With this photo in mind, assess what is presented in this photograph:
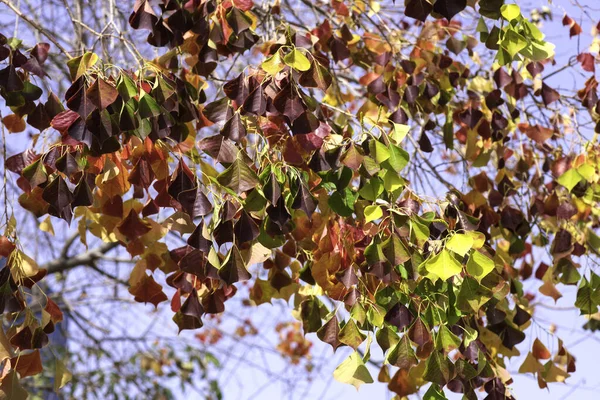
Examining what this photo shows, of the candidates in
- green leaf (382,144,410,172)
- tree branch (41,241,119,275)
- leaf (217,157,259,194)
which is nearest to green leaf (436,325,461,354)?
green leaf (382,144,410,172)

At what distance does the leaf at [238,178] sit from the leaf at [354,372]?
1.44 ft

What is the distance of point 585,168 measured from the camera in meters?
2.48

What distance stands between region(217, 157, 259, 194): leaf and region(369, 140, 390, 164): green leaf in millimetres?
249

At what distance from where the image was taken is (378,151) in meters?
1.76

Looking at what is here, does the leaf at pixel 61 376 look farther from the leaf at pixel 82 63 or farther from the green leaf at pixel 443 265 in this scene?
the green leaf at pixel 443 265

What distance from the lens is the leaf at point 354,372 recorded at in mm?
1829

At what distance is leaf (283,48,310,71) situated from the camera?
1745 millimetres

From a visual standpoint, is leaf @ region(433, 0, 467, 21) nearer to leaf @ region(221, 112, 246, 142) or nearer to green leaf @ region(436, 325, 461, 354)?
leaf @ region(221, 112, 246, 142)

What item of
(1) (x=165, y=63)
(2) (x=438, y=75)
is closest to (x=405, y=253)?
(1) (x=165, y=63)

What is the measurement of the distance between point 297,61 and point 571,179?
1.07 metres

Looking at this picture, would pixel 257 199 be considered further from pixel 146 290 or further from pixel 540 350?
pixel 540 350

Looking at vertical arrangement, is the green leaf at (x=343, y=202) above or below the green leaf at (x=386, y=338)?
above

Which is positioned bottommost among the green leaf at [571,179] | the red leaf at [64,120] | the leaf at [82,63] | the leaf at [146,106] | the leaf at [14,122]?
the green leaf at [571,179]

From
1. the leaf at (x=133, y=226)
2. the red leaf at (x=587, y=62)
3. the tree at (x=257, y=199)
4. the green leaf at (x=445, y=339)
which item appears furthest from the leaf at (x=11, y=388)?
the red leaf at (x=587, y=62)
